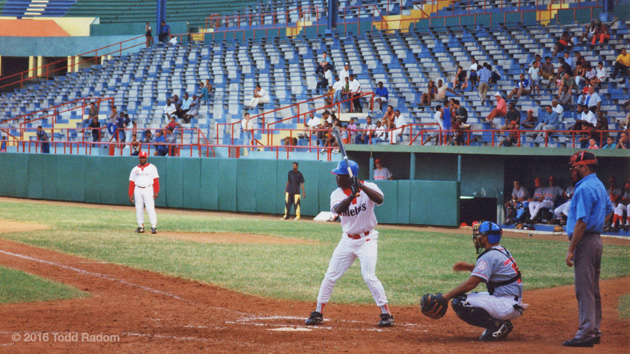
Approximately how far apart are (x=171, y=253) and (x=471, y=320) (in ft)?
28.5

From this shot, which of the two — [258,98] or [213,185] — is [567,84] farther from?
[258,98]

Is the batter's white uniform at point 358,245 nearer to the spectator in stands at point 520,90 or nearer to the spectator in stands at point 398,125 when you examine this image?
the spectator in stands at point 398,125

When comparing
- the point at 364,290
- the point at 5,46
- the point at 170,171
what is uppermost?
the point at 5,46

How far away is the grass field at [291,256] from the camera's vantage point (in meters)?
12.4

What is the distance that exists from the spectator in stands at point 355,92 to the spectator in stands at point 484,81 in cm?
453

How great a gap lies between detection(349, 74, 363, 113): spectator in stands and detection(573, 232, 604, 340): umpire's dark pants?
2137 centimetres

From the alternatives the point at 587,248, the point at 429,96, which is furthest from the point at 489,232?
the point at 429,96

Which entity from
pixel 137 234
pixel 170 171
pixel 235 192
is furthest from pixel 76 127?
pixel 137 234

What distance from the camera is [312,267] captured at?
14148 mm

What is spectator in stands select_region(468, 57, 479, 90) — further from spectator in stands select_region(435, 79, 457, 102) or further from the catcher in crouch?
the catcher in crouch

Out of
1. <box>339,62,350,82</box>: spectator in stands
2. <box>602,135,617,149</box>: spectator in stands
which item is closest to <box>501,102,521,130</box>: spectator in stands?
<box>602,135,617,149</box>: spectator in stands

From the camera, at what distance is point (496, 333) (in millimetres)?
8195

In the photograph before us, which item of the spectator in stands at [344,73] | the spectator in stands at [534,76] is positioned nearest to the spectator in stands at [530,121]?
the spectator in stands at [534,76]

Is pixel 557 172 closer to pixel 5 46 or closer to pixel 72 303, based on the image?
pixel 72 303
